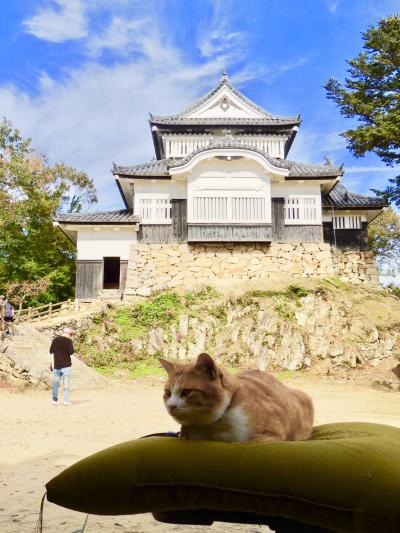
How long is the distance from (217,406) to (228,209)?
2108cm

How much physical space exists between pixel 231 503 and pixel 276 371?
1593 cm

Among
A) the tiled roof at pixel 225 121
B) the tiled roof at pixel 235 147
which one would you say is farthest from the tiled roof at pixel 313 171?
the tiled roof at pixel 225 121

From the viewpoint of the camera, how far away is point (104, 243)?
23531 mm

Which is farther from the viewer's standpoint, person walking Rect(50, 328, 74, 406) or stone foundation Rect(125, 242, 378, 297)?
stone foundation Rect(125, 242, 378, 297)

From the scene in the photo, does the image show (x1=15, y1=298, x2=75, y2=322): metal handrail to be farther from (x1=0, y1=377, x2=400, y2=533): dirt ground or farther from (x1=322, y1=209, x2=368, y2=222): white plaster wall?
(x1=322, y1=209, x2=368, y2=222): white plaster wall

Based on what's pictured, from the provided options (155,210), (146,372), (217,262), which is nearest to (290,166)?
(217,262)

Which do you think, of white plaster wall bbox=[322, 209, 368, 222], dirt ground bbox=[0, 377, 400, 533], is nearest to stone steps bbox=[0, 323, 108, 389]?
dirt ground bbox=[0, 377, 400, 533]

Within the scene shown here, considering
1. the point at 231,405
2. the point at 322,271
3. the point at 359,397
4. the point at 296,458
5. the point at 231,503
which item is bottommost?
the point at 359,397

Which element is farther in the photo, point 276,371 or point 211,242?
point 211,242

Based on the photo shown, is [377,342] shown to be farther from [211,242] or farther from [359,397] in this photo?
[211,242]

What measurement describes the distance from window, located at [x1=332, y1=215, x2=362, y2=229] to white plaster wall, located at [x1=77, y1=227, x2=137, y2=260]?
10.6 metres

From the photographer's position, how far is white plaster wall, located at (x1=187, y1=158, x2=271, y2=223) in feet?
76.6

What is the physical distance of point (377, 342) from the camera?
18547 millimetres

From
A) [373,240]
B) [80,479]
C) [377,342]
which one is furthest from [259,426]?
[373,240]
